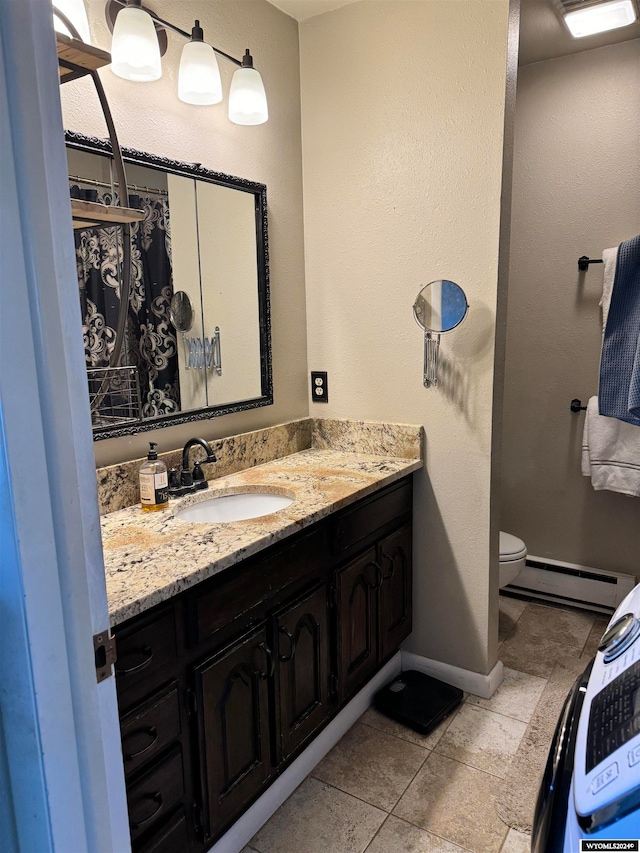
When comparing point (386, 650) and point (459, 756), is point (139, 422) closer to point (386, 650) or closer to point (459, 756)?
point (386, 650)

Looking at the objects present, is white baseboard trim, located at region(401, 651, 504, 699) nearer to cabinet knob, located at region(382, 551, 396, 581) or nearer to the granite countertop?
cabinet knob, located at region(382, 551, 396, 581)

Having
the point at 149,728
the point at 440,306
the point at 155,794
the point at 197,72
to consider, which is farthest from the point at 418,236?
the point at 155,794

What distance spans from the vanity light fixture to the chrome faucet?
3.41ft

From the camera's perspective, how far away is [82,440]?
2.40ft

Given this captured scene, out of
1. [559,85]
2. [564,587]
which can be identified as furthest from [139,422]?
[559,85]

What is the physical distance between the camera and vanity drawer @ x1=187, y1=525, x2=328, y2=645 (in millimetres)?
1334

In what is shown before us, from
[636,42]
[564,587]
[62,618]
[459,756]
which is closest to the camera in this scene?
[62,618]

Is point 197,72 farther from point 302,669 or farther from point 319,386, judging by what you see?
point 302,669

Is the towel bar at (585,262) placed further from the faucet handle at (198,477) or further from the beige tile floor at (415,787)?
the faucet handle at (198,477)

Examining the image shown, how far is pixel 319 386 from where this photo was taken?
8.14ft

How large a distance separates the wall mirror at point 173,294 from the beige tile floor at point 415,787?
1.23 meters

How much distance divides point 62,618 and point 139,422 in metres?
1.11

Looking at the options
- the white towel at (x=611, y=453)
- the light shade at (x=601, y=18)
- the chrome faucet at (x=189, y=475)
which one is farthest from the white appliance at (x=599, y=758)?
the light shade at (x=601, y=18)

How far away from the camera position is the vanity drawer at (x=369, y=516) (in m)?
1.83
